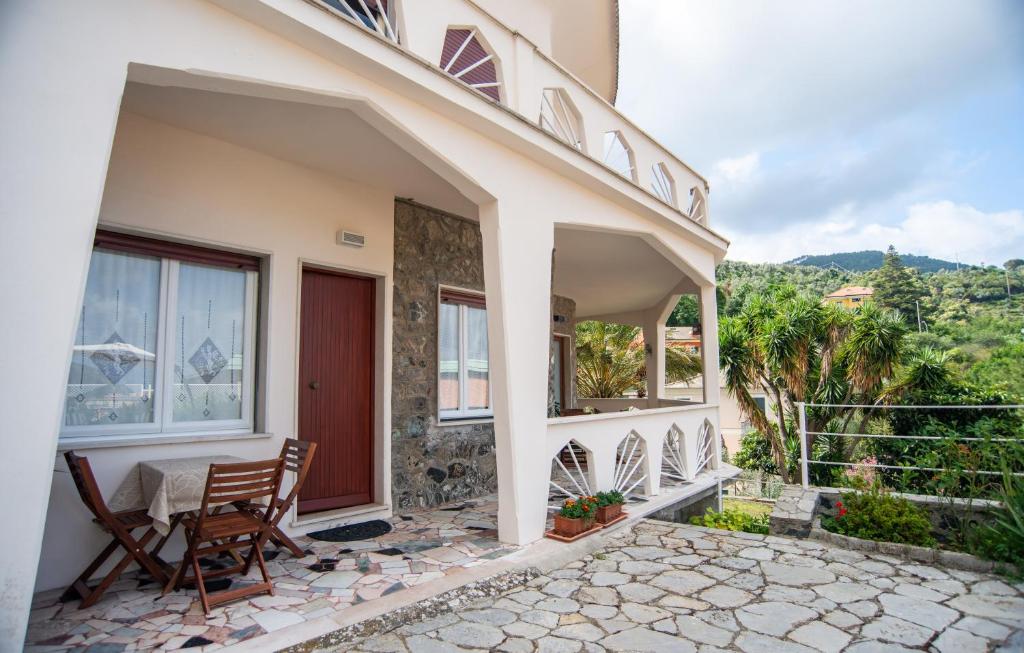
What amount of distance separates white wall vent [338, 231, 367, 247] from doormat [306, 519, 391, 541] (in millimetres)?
2663

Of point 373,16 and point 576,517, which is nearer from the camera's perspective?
point 373,16

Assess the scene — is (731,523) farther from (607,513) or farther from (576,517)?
(576,517)

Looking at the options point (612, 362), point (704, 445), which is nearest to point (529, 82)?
point (704, 445)

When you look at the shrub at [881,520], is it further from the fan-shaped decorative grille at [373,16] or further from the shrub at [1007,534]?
the fan-shaped decorative grille at [373,16]

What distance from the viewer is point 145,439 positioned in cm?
395

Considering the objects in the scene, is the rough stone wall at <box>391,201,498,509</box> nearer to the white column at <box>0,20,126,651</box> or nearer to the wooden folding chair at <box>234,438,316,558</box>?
the wooden folding chair at <box>234,438,316,558</box>

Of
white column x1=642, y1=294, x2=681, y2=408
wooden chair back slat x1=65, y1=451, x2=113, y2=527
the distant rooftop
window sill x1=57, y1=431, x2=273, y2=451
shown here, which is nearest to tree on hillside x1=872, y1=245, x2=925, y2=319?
the distant rooftop

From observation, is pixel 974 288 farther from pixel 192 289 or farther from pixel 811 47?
pixel 192 289

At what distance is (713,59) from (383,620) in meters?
17.1

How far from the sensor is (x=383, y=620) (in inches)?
120

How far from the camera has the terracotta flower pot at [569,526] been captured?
450cm

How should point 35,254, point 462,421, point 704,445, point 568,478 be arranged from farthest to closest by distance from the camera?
point 704,445 < point 568,478 < point 462,421 < point 35,254

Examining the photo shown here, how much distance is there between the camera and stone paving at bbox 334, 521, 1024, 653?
2.92 metres

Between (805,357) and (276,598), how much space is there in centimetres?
1146
